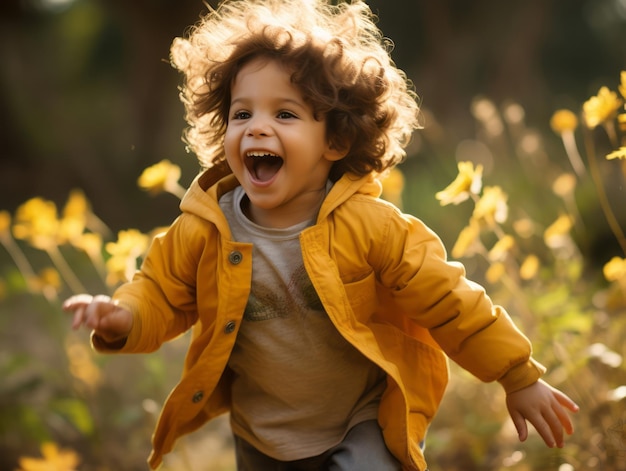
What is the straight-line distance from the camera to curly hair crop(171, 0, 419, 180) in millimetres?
1762

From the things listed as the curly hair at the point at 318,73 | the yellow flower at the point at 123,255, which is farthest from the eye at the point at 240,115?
the yellow flower at the point at 123,255

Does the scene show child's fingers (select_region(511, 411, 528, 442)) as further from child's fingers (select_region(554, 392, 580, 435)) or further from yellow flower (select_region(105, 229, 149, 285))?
yellow flower (select_region(105, 229, 149, 285))

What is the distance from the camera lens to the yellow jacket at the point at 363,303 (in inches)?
67.2

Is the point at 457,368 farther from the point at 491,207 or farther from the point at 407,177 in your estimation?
the point at 407,177

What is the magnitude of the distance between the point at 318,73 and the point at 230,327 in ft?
1.87

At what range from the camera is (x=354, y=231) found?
1.74 meters

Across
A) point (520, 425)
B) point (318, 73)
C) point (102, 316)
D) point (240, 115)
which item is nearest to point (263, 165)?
point (240, 115)

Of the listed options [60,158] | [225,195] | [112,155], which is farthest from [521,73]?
[225,195]

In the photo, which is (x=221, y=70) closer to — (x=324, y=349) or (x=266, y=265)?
(x=266, y=265)

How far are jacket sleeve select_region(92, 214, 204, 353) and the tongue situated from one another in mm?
187

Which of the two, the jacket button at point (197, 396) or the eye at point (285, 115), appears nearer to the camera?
the eye at point (285, 115)

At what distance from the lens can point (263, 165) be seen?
177 cm

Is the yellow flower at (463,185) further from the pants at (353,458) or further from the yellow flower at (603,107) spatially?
the pants at (353,458)

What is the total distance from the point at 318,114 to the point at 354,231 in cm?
26
